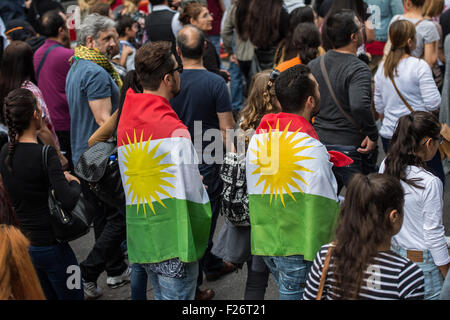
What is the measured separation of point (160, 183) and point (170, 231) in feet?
0.90

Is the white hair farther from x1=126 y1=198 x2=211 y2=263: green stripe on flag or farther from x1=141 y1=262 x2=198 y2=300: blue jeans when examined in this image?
x1=141 y1=262 x2=198 y2=300: blue jeans

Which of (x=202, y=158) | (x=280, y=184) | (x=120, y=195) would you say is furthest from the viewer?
(x=202, y=158)

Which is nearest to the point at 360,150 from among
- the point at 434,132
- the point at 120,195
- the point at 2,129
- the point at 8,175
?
the point at 434,132

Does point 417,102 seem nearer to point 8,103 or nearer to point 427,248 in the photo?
point 427,248

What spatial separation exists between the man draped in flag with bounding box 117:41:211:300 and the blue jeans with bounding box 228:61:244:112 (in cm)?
Result: 450

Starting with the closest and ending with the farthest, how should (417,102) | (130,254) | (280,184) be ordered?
(280,184) < (130,254) < (417,102)

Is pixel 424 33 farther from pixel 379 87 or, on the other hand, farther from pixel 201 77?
pixel 201 77

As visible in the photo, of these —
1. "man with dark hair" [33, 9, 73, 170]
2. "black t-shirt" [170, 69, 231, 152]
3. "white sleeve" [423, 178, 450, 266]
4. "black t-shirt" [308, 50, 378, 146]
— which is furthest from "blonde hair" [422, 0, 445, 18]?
"man with dark hair" [33, 9, 73, 170]

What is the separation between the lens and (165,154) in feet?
10.3

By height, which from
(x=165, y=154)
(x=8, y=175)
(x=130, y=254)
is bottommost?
(x=130, y=254)

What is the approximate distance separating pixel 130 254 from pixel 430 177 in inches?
68.6

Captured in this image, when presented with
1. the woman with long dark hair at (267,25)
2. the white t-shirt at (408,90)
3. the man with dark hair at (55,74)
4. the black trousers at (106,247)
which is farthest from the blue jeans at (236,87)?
the black trousers at (106,247)

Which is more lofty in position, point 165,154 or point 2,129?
point 165,154

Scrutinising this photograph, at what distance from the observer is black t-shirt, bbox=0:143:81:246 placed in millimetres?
3393
